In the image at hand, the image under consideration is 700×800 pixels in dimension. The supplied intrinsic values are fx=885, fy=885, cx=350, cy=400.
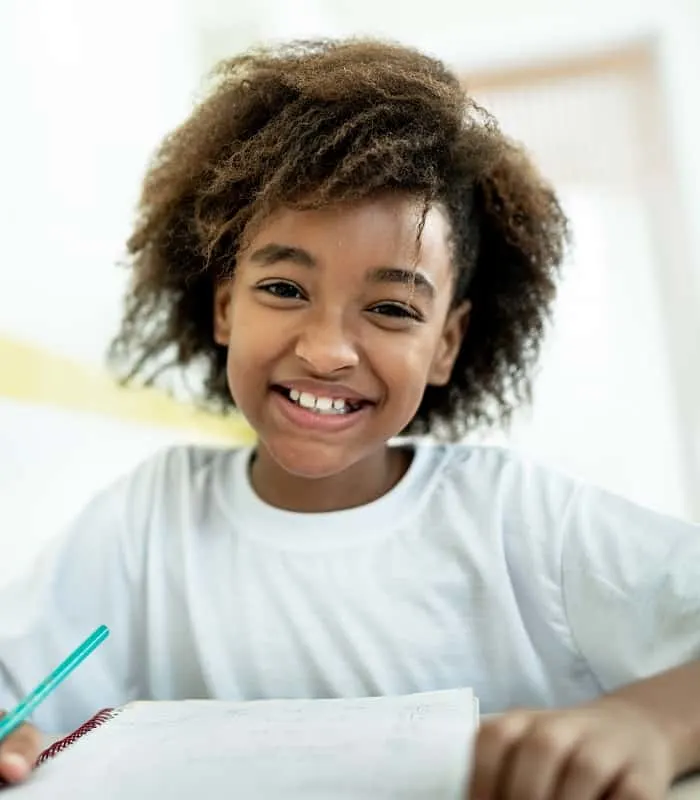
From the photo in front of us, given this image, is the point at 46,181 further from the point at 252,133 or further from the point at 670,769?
the point at 670,769

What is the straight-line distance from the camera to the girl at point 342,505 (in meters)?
0.60

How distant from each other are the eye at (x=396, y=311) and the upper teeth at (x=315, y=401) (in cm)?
7

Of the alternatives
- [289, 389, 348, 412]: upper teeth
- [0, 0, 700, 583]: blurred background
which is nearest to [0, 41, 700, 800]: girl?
[289, 389, 348, 412]: upper teeth

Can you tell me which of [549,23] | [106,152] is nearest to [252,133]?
[106,152]

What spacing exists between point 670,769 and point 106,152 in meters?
0.86

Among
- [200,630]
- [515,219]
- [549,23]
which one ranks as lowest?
[200,630]

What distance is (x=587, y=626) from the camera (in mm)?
606

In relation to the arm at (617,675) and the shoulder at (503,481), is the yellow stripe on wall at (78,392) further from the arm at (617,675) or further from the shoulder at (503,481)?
the arm at (617,675)

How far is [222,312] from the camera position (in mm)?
738

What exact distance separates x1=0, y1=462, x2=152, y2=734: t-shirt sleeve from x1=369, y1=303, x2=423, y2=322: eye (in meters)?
0.26

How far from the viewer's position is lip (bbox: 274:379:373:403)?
2.05 feet

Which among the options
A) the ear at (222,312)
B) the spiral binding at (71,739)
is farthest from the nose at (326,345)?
the spiral binding at (71,739)

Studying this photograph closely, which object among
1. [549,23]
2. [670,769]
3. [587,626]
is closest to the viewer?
[670,769]

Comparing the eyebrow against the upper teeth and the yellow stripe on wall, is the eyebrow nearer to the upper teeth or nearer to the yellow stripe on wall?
the upper teeth
